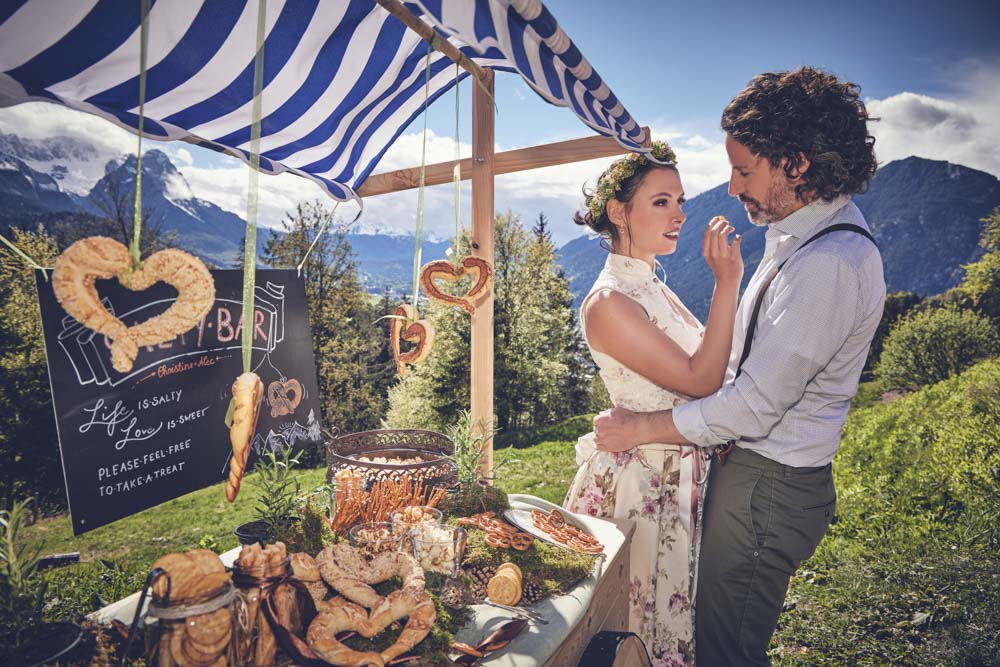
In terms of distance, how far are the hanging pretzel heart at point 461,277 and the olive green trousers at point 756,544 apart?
123 centimetres

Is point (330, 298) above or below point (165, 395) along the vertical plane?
above

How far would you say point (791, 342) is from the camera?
70.6 inches

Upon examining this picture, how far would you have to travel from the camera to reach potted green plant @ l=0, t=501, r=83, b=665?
96 cm

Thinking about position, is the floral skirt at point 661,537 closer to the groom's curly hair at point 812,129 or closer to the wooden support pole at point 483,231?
the wooden support pole at point 483,231

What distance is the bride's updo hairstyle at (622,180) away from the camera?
2395 mm

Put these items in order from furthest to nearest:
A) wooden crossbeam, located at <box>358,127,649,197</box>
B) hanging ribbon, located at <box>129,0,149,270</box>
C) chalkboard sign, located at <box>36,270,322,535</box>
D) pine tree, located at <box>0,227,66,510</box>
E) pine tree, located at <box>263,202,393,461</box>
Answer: pine tree, located at <box>263,202,393,461</box>, pine tree, located at <box>0,227,66,510</box>, wooden crossbeam, located at <box>358,127,649,197</box>, chalkboard sign, located at <box>36,270,322,535</box>, hanging ribbon, located at <box>129,0,149,270</box>

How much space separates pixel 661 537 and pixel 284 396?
5.63 feet

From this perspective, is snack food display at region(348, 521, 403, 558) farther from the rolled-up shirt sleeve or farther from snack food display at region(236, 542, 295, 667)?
the rolled-up shirt sleeve

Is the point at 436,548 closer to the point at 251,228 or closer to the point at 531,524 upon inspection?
the point at 531,524

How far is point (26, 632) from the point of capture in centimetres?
102

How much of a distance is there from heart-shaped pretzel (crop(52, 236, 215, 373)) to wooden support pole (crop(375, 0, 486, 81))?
90cm

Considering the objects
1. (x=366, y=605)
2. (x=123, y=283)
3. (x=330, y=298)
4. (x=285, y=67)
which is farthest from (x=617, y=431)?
(x=330, y=298)

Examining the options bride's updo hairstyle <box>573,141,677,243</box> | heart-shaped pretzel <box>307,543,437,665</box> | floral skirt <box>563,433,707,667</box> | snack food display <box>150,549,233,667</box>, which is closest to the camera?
snack food display <box>150,549,233,667</box>

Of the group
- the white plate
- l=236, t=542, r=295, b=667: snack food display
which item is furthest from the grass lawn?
l=236, t=542, r=295, b=667: snack food display
